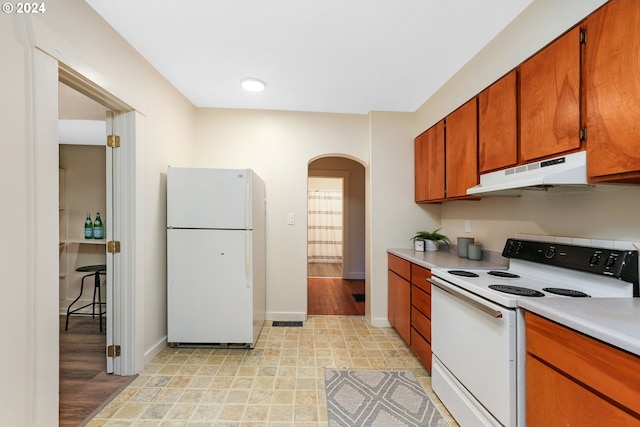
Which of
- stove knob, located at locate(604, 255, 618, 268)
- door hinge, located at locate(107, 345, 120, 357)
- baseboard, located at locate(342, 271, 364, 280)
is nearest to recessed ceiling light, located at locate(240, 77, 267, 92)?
door hinge, located at locate(107, 345, 120, 357)

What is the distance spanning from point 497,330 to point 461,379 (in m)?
0.50

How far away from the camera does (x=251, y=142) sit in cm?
308

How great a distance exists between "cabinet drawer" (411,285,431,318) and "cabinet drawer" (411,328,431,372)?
22cm

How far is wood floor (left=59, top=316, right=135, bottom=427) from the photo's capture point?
1.65 metres

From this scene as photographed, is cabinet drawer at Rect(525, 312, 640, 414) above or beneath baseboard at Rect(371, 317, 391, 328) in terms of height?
above

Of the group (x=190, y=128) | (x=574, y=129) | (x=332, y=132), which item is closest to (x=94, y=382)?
(x=190, y=128)

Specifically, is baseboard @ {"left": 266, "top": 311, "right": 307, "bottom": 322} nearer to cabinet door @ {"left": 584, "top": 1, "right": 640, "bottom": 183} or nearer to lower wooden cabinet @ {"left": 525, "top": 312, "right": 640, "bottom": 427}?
lower wooden cabinet @ {"left": 525, "top": 312, "right": 640, "bottom": 427}

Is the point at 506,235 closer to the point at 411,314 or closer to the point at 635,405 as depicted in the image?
the point at 411,314

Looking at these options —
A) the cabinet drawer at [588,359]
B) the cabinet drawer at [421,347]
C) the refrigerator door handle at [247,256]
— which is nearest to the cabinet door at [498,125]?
the cabinet drawer at [588,359]

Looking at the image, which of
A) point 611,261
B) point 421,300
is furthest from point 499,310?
point 421,300

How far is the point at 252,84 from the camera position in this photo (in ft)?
8.09

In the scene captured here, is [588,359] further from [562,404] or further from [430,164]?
[430,164]

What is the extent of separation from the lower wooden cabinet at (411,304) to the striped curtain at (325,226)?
395 centimetres

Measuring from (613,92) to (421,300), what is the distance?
1.66 meters
